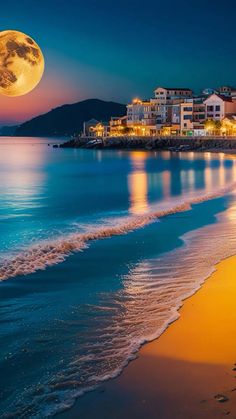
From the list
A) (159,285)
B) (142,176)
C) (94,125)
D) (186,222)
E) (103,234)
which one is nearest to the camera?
(159,285)

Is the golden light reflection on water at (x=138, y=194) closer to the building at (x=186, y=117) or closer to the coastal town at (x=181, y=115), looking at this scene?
the coastal town at (x=181, y=115)

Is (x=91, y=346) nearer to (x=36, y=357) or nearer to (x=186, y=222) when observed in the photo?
(x=36, y=357)

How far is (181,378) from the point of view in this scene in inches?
211

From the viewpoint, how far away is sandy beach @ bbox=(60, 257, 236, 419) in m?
4.76

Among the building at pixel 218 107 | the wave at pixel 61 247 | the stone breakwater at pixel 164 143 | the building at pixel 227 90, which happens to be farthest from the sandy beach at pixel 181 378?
the building at pixel 227 90

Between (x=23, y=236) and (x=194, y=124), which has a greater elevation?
(x=194, y=124)

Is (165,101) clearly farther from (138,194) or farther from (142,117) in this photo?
(138,194)

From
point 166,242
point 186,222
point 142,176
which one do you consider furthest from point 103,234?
point 142,176

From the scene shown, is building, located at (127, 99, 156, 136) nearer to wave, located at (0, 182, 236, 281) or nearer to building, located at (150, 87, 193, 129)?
building, located at (150, 87, 193, 129)

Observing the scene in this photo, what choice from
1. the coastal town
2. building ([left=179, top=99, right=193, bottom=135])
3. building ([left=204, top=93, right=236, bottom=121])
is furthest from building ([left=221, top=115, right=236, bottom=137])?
building ([left=179, top=99, right=193, bottom=135])

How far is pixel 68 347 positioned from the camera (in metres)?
6.30

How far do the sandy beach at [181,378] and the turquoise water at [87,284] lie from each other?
8.5 inches

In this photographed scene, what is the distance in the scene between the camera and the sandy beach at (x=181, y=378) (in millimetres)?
4758

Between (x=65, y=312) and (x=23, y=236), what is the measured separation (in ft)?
26.1
